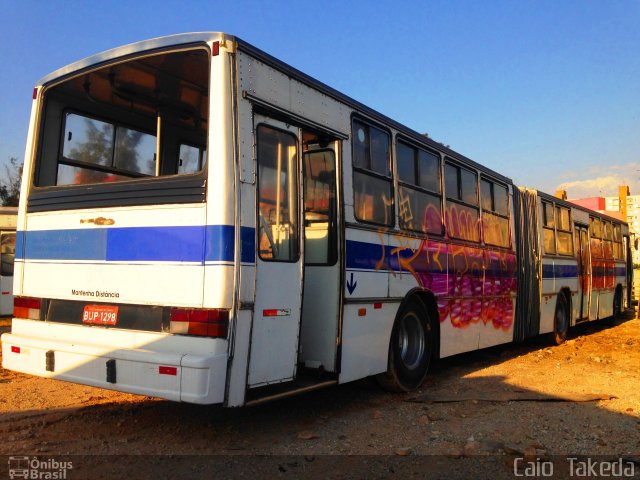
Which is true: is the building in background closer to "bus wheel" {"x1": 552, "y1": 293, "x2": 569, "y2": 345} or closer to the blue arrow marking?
"bus wheel" {"x1": 552, "y1": 293, "x2": 569, "y2": 345}

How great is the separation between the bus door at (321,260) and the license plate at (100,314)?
1766 millimetres

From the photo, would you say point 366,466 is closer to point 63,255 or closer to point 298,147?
point 298,147

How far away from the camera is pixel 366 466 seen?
14.4ft

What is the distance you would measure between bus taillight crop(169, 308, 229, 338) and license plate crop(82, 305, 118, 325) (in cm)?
67

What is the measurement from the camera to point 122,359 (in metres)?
4.50

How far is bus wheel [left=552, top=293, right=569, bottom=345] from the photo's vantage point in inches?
463

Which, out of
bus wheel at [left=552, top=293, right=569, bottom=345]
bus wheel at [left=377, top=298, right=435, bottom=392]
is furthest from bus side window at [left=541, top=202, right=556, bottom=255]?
bus wheel at [left=377, top=298, right=435, bottom=392]

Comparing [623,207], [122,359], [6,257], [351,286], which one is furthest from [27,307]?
[623,207]

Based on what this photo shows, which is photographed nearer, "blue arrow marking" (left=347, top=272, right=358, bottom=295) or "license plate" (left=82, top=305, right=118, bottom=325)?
"license plate" (left=82, top=305, right=118, bottom=325)

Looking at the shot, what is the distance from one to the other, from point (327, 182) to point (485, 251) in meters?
4.15

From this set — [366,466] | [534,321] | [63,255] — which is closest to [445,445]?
[366,466]

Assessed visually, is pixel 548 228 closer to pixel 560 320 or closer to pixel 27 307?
pixel 560 320

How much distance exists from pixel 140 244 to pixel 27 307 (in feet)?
5.12

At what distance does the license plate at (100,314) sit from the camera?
15.6 feet
